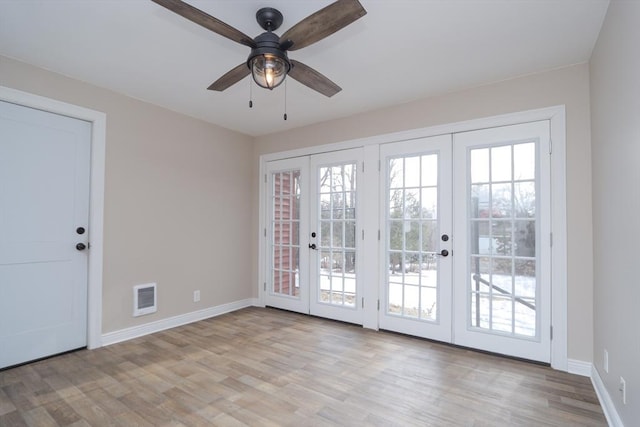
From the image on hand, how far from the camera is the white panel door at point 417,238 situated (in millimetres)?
3309

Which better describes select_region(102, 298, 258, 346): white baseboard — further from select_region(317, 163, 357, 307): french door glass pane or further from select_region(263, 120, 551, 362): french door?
select_region(317, 163, 357, 307): french door glass pane

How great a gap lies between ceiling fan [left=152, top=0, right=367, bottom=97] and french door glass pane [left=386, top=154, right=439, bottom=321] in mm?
1611

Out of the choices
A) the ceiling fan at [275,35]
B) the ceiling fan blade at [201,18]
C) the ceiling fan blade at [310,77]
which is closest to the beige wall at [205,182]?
the ceiling fan blade at [310,77]

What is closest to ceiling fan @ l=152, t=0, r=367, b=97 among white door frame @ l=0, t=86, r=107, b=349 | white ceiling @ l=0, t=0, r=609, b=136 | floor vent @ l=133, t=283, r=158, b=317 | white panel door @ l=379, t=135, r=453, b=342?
white ceiling @ l=0, t=0, r=609, b=136

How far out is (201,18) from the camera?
1.64 m

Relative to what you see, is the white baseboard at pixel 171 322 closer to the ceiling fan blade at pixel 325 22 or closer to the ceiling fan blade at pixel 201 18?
the ceiling fan blade at pixel 201 18

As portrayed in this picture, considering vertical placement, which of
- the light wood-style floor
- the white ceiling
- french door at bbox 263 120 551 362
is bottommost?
the light wood-style floor

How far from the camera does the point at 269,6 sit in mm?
1996

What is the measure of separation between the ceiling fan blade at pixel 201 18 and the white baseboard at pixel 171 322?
10.3ft

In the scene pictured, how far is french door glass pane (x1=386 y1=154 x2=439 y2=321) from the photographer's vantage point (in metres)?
3.40

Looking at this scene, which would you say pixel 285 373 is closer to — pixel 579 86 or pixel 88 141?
pixel 88 141

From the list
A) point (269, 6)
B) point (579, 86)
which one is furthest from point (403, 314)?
point (269, 6)

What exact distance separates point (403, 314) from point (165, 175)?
3.20m

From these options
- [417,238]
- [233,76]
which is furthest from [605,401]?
[233,76]
